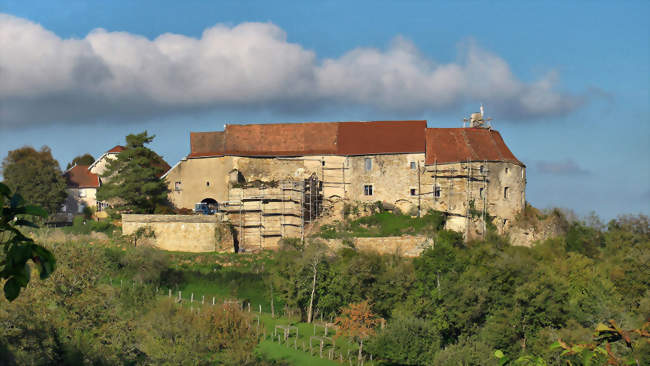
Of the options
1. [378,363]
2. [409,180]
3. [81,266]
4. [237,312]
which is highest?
[409,180]

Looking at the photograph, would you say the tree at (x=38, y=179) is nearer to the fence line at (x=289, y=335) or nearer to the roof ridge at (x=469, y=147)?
the fence line at (x=289, y=335)

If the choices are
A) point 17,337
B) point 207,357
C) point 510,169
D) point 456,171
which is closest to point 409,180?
point 456,171

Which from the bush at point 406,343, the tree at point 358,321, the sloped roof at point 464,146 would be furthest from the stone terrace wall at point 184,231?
the sloped roof at point 464,146

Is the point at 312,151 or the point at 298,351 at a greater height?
the point at 312,151

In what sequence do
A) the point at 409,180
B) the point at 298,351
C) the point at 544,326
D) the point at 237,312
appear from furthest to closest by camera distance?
1. the point at 409,180
2. the point at 544,326
3. the point at 298,351
4. the point at 237,312

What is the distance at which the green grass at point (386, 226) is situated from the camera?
4350cm

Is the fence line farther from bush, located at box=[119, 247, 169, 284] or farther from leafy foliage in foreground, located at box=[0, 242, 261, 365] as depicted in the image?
leafy foliage in foreground, located at box=[0, 242, 261, 365]

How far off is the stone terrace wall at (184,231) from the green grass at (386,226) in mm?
6642

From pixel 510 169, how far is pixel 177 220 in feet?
69.6

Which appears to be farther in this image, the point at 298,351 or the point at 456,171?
the point at 456,171

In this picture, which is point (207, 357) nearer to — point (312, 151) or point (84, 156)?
point (312, 151)

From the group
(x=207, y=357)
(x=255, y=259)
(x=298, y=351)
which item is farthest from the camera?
(x=255, y=259)

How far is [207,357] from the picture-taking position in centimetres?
2853

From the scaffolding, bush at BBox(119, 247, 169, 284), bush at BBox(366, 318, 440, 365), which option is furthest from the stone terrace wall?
bush at BBox(366, 318, 440, 365)
